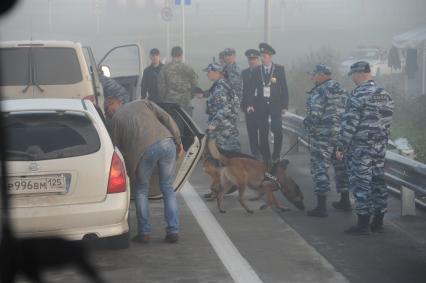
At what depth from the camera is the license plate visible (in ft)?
24.0

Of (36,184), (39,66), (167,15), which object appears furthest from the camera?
(167,15)

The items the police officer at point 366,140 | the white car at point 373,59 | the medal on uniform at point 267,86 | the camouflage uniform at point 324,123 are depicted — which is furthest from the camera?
the white car at point 373,59

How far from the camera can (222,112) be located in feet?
37.8

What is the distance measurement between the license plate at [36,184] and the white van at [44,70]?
15.1 feet

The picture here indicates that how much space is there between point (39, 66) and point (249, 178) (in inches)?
143

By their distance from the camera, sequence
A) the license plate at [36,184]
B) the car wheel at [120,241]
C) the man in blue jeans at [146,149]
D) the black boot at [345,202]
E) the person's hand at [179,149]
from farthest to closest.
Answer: the black boot at [345,202], the person's hand at [179,149], the man in blue jeans at [146,149], the car wheel at [120,241], the license plate at [36,184]

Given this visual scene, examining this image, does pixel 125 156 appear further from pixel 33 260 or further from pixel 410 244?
pixel 410 244

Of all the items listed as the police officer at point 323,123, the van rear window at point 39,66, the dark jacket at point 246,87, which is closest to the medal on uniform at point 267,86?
the dark jacket at point 246,87

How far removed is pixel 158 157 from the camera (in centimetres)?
841

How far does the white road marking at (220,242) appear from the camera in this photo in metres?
7.19

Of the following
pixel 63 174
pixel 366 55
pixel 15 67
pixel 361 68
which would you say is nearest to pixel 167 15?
pixel 366 55

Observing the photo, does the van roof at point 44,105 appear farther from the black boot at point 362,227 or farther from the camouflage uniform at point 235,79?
the camouflage uniform at point 235,79

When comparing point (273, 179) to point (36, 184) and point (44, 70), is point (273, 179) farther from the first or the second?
point (44, 70)

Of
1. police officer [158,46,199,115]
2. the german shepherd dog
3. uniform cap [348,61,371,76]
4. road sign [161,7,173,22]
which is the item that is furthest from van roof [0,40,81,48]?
road sign [161,7,173,22]
